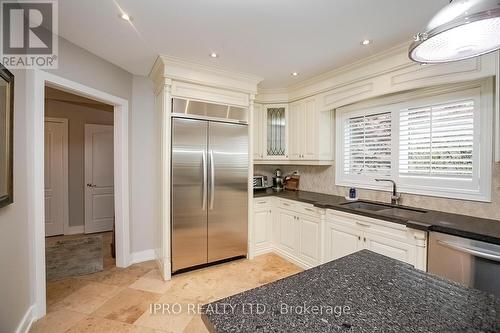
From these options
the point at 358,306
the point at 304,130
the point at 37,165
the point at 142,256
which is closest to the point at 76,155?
the point at 142,256

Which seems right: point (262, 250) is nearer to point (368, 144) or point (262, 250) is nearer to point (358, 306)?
point (368, 144)

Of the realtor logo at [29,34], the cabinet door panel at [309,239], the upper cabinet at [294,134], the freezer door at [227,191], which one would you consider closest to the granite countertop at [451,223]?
the cabinet door panel at [309,239]

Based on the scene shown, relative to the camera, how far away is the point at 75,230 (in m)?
4.34

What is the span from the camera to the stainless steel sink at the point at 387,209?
2.21m

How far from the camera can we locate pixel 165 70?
257 cm

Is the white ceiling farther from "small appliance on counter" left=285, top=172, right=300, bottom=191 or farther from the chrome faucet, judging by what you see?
"small appliance on counter" left=285, top=172, right=300, bottom=191

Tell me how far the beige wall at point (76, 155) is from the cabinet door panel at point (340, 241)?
4466mm

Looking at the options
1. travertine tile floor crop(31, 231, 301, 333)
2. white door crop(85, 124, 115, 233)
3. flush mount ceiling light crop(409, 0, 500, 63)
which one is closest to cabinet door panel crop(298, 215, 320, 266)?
travertine tile floor crop(31, 231, 301, 333)

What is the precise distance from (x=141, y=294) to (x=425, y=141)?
133 inches

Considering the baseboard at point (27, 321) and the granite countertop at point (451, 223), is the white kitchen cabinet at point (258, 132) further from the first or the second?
the baseboard at point (27, 321)

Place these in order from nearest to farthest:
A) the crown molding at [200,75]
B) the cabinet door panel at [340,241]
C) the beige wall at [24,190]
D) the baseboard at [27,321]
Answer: the beige wall at [24,190] < the baseboard at [27,321] < the cabinet door panel at [340,241] < the crown molding at [200,75]

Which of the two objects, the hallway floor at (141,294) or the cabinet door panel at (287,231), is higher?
the cabinet door panel at (287,231)

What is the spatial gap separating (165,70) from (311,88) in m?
1.94

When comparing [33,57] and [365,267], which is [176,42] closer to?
[33,57]
